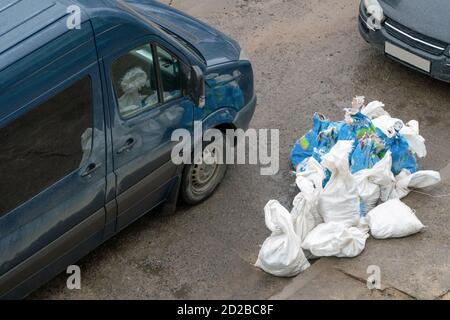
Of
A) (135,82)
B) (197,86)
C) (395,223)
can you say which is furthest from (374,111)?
(135,82)

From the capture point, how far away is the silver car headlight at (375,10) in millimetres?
7633

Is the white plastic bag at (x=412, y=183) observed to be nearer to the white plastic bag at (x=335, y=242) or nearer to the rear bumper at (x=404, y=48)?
the white plastic bag at (x=335, y=242)

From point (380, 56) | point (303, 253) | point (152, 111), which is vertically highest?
point (152, 111)

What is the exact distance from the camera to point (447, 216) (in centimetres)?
591

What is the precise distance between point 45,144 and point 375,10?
410 cm

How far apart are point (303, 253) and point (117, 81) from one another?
181 centimetres

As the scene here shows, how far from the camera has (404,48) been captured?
7.42 m

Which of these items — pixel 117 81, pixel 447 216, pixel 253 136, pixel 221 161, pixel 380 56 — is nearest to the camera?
pixel 117 81

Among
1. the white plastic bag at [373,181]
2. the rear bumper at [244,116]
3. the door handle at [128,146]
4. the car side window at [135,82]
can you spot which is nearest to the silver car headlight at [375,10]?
the rear bumper at [244,116]

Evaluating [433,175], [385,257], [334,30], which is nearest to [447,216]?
[433,175]

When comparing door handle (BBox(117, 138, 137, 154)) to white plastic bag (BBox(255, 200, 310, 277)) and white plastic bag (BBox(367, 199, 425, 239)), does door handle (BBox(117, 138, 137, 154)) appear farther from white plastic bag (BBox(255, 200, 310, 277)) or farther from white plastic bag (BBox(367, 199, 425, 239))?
white plastic bag (BBox(367, 199, 425, 239))

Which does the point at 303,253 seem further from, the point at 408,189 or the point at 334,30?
the point at 334,30

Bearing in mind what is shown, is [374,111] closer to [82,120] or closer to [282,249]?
[282,249]

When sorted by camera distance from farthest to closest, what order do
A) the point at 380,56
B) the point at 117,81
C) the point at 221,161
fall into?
the point at 380,56, the point at 221,161, the point at 117,81
